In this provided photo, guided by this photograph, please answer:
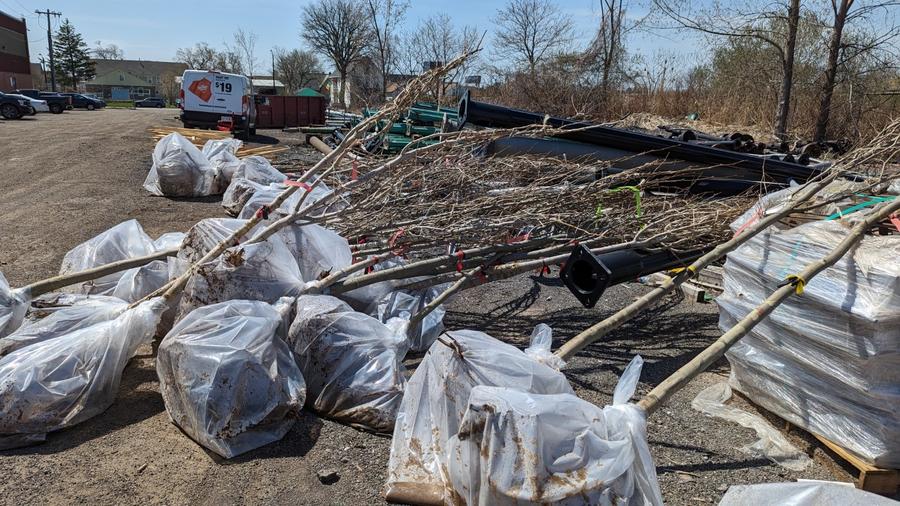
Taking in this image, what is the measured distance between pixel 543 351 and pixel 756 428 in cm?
137

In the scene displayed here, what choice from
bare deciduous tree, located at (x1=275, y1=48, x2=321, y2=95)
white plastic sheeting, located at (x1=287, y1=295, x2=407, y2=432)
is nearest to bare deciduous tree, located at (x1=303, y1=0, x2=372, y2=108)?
bare deciduous tree, located at (x1=275, y1=48, x2=321, y2=95)

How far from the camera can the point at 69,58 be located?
72.1 metres

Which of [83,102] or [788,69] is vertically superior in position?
[83,102]

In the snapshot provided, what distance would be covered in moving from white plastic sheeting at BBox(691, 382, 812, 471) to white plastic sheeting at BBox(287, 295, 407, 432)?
1.64 meters

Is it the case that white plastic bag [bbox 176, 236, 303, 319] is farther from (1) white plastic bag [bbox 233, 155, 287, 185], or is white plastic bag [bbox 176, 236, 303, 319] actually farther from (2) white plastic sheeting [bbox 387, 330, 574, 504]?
(1) white plastic bag [bbox 233, 155, 287, 185]

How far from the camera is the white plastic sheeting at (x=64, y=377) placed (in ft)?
8.54

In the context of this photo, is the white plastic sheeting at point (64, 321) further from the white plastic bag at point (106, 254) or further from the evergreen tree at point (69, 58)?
the evergreen tree at point (69, 58)

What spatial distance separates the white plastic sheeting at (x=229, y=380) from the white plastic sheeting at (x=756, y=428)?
211 centimetres

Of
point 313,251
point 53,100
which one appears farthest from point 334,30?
point 313,251

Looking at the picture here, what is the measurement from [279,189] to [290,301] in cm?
294

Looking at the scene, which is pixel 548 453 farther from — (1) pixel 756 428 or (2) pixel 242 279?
(2) pixel 242 279

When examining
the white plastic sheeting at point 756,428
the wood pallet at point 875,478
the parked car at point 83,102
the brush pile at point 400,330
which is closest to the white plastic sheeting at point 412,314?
the brush pile at point 400,330

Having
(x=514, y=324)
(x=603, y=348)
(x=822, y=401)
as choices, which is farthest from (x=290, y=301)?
(x=822, y=401)

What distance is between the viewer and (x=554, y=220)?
13.3 feet
